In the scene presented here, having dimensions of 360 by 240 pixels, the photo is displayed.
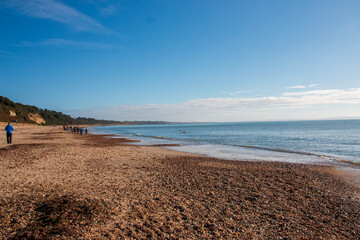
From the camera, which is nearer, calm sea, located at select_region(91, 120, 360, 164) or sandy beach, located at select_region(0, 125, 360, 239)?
sandy beach, located at select_region(0, 125, 360, 239)

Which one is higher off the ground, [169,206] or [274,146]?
[169,206]

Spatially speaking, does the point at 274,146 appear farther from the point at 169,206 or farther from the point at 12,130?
the point at 12,130

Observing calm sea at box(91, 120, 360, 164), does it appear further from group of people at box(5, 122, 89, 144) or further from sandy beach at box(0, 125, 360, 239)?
group of people at box(5, 122, 89, 144)

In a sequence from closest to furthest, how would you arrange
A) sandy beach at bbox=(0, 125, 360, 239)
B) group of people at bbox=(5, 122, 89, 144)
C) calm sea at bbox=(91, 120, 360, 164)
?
sandy beach at bbox=(0, 125, 360, 239) < calm sea at bbox=(91, 120, 360, 164) < group of people at bbox=(5, 122, 89, 144)

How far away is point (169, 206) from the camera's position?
641 centimetres

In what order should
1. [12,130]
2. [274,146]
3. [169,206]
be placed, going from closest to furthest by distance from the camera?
[169,206], [12,130], [274,146]

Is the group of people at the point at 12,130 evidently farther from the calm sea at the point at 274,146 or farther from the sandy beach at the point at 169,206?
the sandy beach at the point at 169,206

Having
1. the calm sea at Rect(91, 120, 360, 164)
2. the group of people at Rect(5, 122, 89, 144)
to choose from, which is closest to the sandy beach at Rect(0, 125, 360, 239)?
the calm sea at Rect(91, 120, 360, 164)

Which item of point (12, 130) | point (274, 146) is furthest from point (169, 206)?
point (274, 146)

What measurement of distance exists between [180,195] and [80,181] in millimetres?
4248

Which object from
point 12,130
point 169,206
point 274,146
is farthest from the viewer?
point 274,146

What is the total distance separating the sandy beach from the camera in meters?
4.92

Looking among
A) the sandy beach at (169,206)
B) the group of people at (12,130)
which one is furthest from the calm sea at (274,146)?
the group of people at (12,130)

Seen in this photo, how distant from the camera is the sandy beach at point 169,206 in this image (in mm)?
4918
